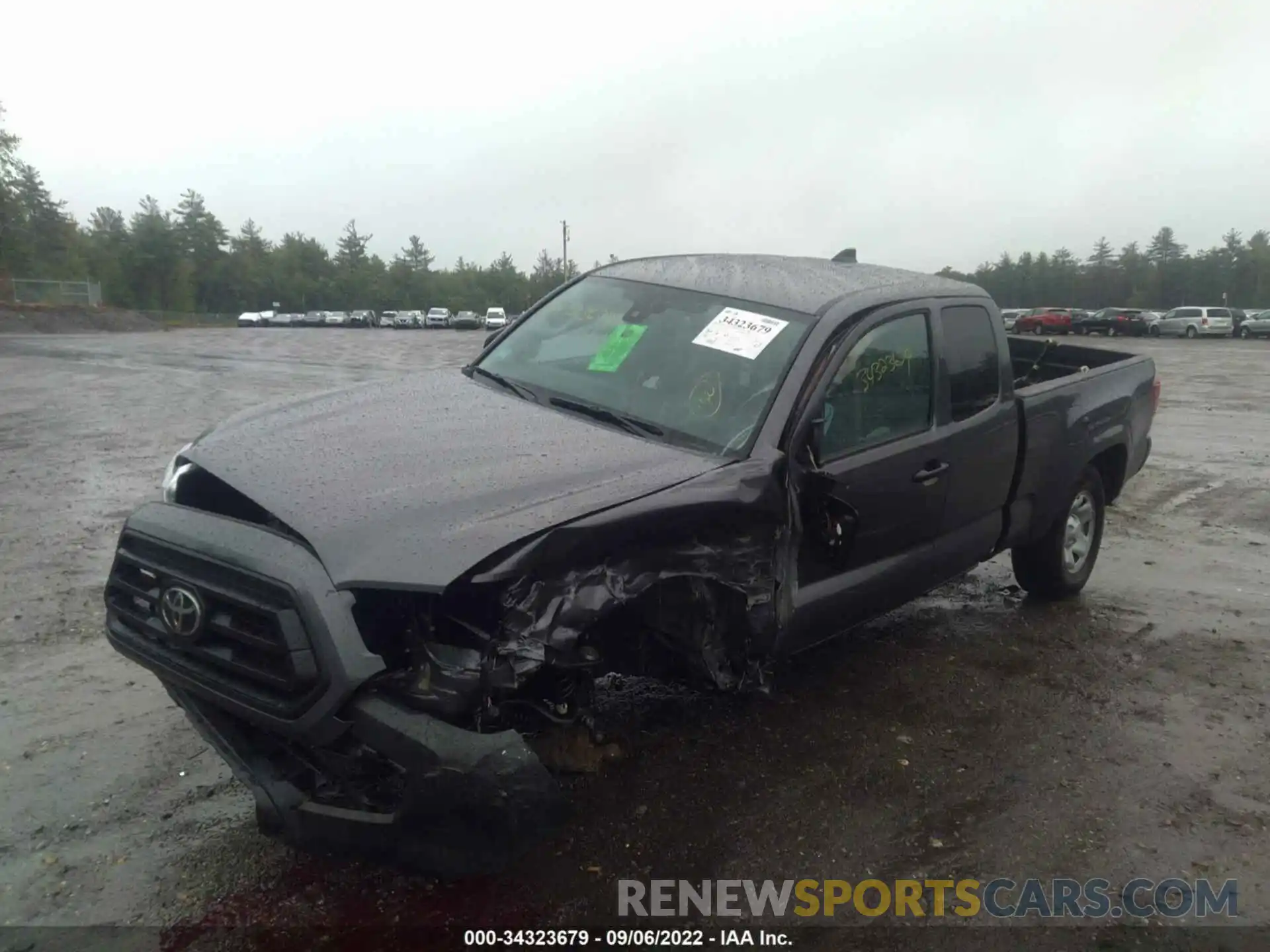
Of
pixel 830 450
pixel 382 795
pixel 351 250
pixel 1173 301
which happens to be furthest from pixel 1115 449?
pixel 351 250

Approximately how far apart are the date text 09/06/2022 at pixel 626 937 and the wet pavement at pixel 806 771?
0.16 ft

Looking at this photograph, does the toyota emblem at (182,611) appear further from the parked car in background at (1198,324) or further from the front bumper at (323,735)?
the parked car in background at (1198,324)

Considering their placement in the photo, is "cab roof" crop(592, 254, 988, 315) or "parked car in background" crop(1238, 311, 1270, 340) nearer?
"cab roof" crop(592, 254, 988, 315)

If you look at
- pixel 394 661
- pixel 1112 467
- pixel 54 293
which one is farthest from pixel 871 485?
pixel 54 293

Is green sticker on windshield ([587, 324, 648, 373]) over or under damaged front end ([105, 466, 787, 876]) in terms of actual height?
over

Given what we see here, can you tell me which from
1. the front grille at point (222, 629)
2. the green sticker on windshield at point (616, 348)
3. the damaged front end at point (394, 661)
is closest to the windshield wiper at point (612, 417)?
the green sticker on windshield at point (616, 348)

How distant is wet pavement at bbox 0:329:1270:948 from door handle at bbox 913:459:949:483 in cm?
102

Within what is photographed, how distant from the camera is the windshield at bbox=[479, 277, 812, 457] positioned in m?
3.65

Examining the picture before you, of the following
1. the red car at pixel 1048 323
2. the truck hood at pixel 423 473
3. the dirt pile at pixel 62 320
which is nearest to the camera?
the truck hood at pixel 423 473

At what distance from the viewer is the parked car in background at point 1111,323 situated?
165 ft

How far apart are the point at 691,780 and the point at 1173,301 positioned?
84.3 m

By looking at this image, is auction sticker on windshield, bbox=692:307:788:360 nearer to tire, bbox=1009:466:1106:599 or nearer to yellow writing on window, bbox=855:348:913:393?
yellow writing on window, bbox=855:348:913:393

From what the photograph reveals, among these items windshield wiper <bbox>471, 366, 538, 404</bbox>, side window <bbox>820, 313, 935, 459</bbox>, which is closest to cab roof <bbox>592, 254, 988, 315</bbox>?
side window <bbox>820, 313, 935, 459</bbox>

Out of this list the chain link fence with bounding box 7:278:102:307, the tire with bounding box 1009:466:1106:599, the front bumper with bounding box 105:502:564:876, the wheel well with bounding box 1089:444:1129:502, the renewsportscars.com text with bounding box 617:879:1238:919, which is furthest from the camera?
the chain link fence with bounding box 7:278:102:307
